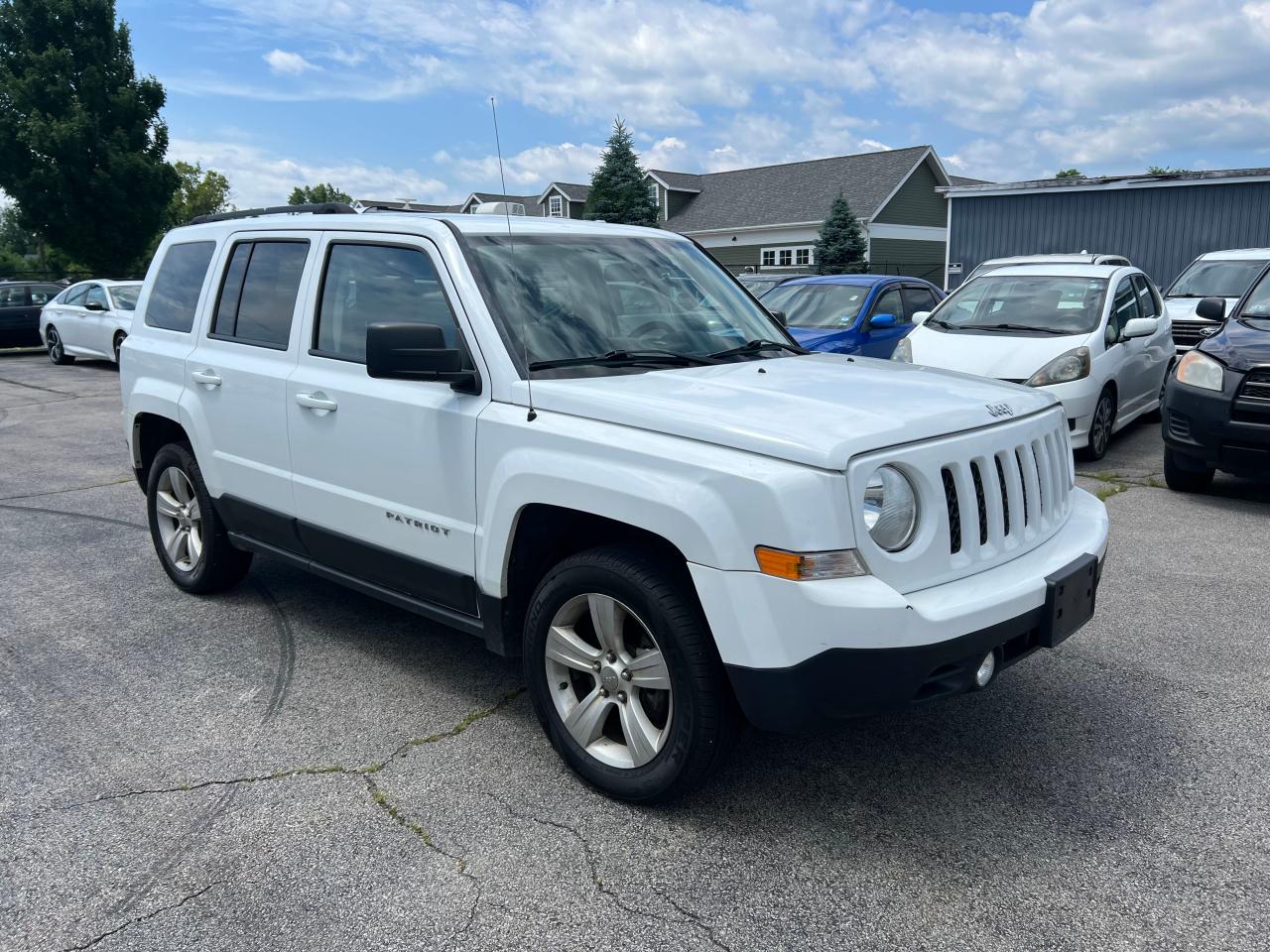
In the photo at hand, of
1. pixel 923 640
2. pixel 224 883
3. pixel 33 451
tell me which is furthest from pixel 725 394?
pixel 33 451

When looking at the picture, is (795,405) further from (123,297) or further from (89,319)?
(89,319)

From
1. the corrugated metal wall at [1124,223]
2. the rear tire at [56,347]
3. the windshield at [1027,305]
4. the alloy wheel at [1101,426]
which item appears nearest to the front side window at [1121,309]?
the windshield at [1027,305]

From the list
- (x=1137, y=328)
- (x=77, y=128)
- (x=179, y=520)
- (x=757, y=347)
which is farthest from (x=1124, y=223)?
(x=77, y=128)

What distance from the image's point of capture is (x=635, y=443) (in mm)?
3125

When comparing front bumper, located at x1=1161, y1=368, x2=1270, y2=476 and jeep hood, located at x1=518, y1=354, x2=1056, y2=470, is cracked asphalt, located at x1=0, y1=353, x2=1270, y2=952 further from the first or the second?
front bumper, located at x1=1161, y1=368, x2=1270, y2=476

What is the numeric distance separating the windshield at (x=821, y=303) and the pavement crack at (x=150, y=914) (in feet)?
29.8

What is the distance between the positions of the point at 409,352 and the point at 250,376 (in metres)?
1.56

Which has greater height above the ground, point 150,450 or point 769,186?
point 769,186

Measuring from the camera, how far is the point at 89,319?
18438mm

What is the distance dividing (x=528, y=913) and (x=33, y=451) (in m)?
9.57

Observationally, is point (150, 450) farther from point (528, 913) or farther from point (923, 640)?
point (923, 640)

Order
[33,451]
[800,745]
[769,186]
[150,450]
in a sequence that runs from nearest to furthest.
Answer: [800,745], [150,450], [33,451], [769,186]

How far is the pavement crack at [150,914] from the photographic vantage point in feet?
8.86

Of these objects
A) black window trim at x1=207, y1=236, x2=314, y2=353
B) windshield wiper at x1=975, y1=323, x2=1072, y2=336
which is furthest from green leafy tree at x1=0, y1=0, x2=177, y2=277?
black window trim at x1=207, y1=236, x2=314, y2=353
